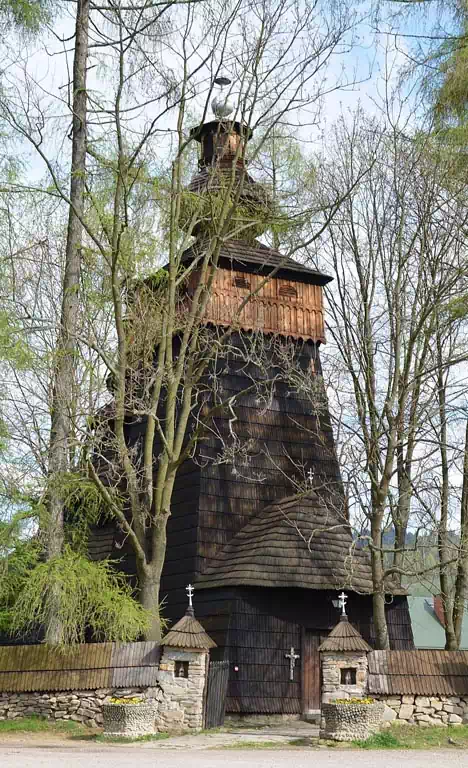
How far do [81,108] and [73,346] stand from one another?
15.0ft

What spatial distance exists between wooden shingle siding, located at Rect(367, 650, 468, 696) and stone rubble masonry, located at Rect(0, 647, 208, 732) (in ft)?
8.65

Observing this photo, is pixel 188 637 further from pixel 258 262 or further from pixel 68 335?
pixel 258 262

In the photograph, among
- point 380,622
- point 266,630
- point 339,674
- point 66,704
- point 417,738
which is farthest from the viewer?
point 266,630

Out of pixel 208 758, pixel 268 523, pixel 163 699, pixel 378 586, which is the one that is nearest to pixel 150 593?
pixel 163 699

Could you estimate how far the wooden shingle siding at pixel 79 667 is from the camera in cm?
1424

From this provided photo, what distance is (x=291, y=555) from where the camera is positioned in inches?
659

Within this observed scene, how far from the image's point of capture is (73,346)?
15812mm

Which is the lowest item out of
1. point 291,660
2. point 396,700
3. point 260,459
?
point 396,700

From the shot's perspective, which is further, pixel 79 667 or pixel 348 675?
pixel 79 667

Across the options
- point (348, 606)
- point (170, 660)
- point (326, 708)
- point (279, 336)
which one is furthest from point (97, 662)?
point (279, 336)

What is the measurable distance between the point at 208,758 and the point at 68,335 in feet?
24.9

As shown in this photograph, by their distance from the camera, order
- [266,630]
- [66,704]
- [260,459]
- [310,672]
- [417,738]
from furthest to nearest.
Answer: [260,459] < [310,672] < [266,630] < [66,704] < [417,738]

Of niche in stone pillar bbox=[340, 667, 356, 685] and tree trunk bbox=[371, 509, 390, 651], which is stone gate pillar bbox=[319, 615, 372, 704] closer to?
niche in stone pillar bbox=[340, 667, 356, 685]

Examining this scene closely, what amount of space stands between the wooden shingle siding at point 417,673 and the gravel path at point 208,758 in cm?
206
